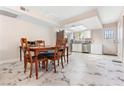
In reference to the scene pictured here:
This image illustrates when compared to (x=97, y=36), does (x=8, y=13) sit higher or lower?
higher

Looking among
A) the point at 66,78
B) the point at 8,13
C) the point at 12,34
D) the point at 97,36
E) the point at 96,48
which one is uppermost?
the point at 8,13

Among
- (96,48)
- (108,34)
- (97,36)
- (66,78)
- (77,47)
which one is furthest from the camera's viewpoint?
(77,47)

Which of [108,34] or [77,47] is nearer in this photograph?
[108,34]

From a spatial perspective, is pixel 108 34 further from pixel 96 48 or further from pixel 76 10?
pixel 76 10

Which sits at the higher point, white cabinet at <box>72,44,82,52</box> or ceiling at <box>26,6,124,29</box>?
→ ceiling at <box>26,6,124,29</box>

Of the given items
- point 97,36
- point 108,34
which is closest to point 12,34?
point 97,36

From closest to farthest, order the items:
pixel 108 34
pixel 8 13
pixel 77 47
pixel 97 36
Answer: pixel 8 13 → pixel 108 34 → pixel 97 36 → pixel 77 47

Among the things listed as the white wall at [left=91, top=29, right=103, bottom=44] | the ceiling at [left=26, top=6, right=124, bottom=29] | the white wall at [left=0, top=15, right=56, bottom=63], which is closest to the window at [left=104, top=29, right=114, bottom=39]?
the white wall at [left=91, top=29, right=103, bottom=44]

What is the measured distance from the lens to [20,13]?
165 inches

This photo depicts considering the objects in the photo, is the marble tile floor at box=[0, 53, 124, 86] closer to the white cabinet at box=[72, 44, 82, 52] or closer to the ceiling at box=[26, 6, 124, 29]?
the ceiling at box=[26, 6, 124, 29]

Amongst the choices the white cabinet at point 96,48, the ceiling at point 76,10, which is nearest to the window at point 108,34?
the white cabinet at point 96,48

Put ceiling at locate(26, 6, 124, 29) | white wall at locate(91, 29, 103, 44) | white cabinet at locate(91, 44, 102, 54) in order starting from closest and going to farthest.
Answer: ceiling at locate(26, 6, 124, 29)
white cabinet at locate(91, 44, 102, 54)
white wall at locate(91, 29, 103, 44)

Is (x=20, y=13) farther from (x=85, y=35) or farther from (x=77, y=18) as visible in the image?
(x=85, y=35)
